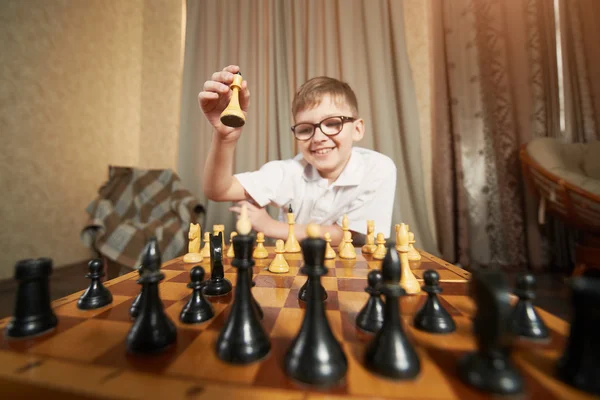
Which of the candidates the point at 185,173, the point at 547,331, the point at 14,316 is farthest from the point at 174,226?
the point at 547,331

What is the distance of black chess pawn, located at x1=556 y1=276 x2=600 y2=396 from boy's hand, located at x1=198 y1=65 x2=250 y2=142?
2.92 feet

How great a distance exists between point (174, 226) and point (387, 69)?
79.9 inches

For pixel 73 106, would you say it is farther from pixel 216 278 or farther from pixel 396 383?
pixel 396 383

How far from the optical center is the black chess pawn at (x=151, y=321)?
381mm

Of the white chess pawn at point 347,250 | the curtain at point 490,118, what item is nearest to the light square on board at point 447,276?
the white chess pawn at point 347,250

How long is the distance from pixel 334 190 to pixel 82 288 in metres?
1.63

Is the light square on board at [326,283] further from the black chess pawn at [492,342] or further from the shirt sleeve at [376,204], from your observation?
the shirt sleeve at [376,204]

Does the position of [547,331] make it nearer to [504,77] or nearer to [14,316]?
[14,316]

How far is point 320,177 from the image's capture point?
5.34 ft

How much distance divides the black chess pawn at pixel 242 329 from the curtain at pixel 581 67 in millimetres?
2586

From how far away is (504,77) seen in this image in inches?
82.2

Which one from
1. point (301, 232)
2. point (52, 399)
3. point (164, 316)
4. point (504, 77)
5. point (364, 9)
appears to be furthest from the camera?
point (364, 9)

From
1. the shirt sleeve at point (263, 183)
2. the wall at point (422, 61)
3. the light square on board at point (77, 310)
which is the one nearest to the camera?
the light square on board at point (77, 310)

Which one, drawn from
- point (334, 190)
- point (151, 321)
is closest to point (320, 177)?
point (334, 190)
